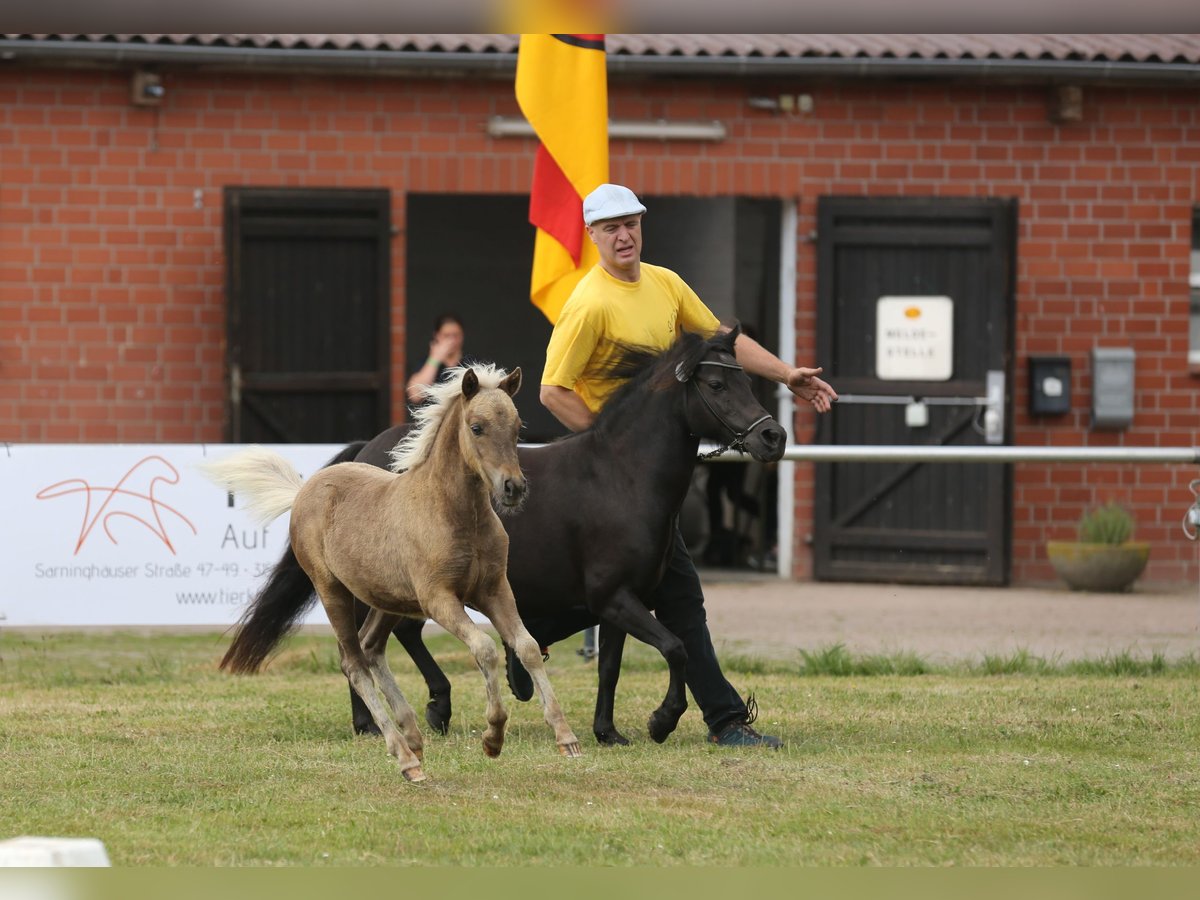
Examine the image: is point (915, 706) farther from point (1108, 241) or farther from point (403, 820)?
point (1108, 241)

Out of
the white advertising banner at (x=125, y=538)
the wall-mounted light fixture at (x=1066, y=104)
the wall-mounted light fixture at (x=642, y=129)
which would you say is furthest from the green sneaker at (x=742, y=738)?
the wall-mounted light fixture at (x=1066, y=104)

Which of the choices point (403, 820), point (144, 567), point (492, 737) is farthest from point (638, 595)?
point (144, 567)

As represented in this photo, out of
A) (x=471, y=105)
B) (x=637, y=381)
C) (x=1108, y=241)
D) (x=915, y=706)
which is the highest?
(x=471, y=105)

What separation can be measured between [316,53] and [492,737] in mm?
8673

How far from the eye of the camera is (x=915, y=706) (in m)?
8.33

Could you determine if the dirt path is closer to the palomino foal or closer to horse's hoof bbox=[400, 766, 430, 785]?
the palomino foal

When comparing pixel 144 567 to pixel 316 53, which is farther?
pixel 316 53

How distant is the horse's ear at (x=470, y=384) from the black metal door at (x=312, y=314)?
801 centimetres

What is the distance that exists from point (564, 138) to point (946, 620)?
4139 millimetres

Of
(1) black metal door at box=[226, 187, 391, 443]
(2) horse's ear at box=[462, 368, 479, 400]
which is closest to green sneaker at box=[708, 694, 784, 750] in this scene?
(2) horse's ear at box=[462, 368, 479, 400]

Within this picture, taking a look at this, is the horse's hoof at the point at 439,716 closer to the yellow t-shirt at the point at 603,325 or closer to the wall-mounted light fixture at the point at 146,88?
the yellow t-shirt at the point at 603,325

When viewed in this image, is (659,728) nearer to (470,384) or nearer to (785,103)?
(470,384)

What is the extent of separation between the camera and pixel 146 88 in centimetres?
Result: 1391

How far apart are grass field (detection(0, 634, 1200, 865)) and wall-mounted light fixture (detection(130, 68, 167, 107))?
5652mm
